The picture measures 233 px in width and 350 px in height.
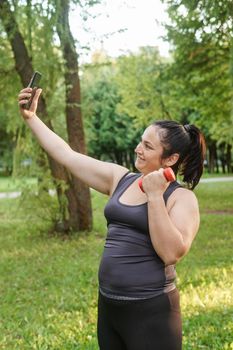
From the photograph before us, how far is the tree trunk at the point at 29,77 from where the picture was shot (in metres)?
9.63

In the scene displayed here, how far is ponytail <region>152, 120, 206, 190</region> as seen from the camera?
2.29 m

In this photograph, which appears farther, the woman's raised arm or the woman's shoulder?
the woman's raised arm

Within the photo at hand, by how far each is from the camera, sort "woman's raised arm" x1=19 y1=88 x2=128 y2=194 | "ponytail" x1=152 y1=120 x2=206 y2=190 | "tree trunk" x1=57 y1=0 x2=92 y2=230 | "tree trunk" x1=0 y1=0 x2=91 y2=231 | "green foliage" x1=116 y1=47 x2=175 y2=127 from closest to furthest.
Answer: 1. "ponytail" x1=152 y1=120 x2=206 y2=190
2. "woman's raised arm" x1=19 y1=88 x2=128 y2=194
3. "tree trunk" x1=0 y1=0 x2=91 y2=231
4. "tree trunk" x1=57 y1=0 x2=92 y2=230
5. "green foliage" x1=116 y1=47 x2=175 y2=127

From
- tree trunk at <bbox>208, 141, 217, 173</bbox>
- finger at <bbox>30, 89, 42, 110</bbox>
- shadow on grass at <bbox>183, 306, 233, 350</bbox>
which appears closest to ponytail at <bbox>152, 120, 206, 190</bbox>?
finger at <bbox>30, 89, 42, 110</bbox>

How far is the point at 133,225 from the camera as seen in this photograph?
2197 millimetres

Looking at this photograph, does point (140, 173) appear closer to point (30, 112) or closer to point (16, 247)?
point (30, 112)

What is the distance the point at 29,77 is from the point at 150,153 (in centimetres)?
833

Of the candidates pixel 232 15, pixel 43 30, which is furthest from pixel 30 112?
pixel 232 15

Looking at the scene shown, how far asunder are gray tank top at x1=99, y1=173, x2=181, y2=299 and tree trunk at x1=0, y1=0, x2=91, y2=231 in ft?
26.5

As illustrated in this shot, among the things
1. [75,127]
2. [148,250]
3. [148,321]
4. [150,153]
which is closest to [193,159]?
[150,153]

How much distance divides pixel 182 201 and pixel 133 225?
23cm

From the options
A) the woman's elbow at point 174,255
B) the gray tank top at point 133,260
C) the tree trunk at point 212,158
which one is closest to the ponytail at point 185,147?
the gray tank top at point 133,260

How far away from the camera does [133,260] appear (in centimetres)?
222

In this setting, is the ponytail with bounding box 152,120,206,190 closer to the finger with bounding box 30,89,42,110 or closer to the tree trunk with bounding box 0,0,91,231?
the finger with bounding box 30,89,42,110
